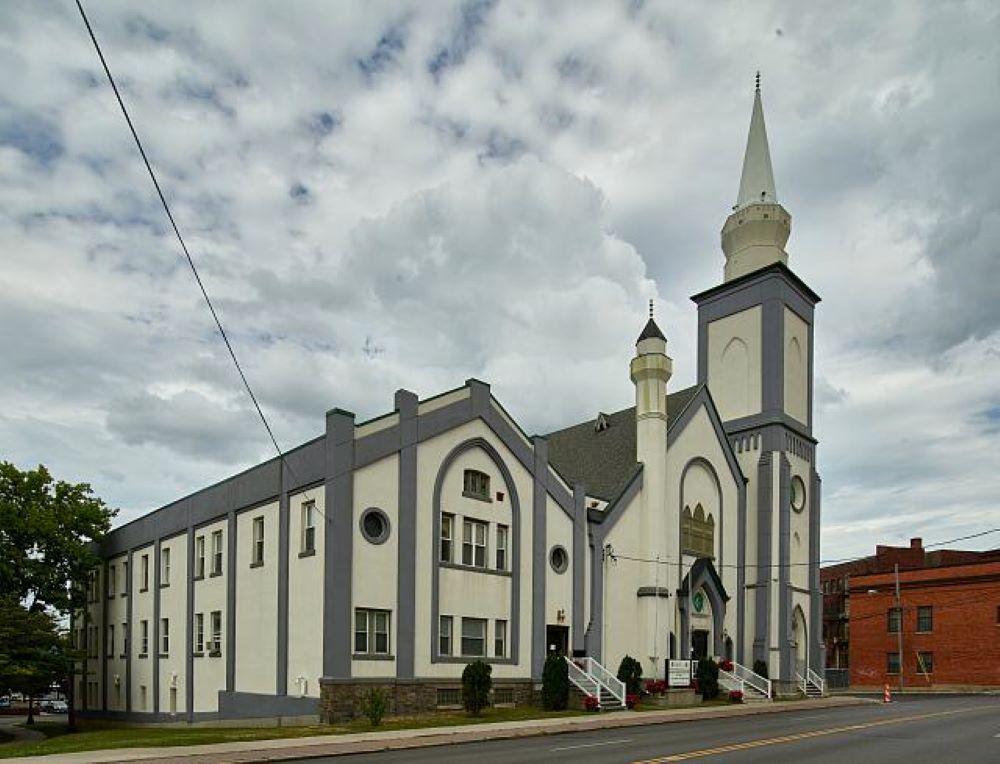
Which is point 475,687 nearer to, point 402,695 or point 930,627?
point 402,695

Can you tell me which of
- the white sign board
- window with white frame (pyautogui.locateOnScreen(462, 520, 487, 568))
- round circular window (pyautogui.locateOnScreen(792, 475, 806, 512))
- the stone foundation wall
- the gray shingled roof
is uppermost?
the gray shingled roof

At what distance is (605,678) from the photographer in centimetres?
3544

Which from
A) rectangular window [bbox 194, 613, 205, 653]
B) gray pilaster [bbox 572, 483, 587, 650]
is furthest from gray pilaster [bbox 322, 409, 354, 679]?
gray pilaster [bbox 572, 483, 587, 650]

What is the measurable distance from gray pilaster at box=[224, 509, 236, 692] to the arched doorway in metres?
27.9

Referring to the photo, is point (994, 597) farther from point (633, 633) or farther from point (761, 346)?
point (633, 633)

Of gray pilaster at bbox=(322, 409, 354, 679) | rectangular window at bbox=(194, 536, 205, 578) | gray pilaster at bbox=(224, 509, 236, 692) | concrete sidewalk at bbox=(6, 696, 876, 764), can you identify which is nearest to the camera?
concrete sidewalk at bbox=(6, 696, 876, 764)

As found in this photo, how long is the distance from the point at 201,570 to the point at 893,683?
52.7m

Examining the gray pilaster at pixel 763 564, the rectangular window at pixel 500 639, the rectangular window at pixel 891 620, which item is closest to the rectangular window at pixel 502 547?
the rectangular window at pixel 500 639

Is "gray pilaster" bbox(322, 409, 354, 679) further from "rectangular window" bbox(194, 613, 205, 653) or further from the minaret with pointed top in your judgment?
the minaret with pointed top

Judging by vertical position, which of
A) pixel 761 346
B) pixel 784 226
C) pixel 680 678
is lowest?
pixel 680 678

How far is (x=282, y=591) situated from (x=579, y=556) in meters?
12.1

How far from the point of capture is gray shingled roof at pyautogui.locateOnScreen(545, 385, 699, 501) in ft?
135

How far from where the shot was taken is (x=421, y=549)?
3161 centimetres

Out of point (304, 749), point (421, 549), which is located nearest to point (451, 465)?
point (421, 549)
